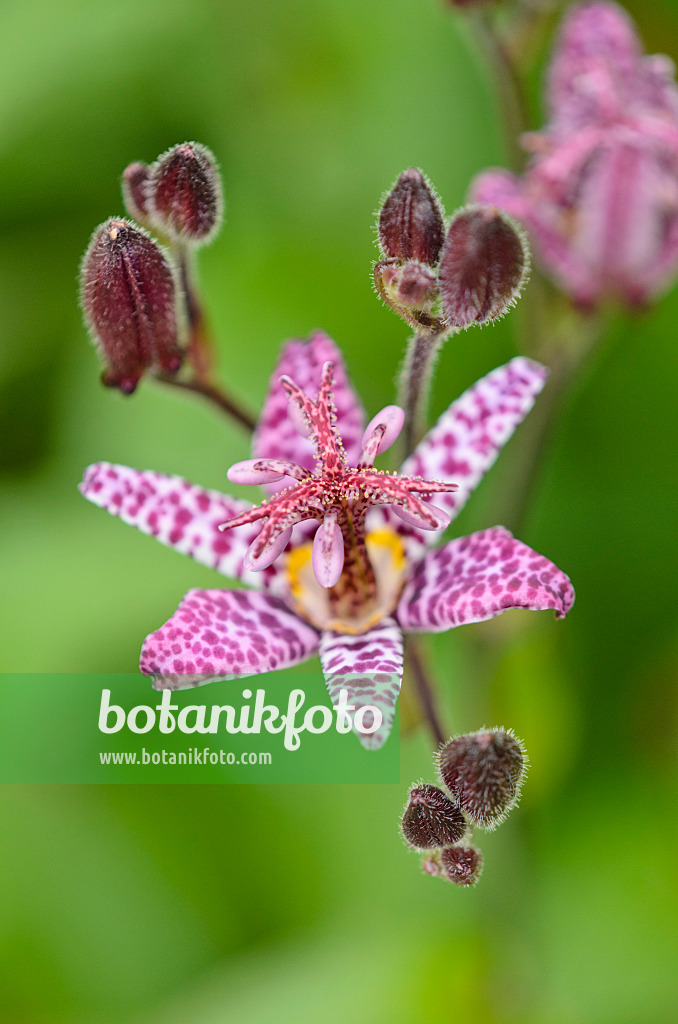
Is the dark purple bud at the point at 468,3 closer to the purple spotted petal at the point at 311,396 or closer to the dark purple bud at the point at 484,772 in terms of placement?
the purple spotted petal at the point at 311,396

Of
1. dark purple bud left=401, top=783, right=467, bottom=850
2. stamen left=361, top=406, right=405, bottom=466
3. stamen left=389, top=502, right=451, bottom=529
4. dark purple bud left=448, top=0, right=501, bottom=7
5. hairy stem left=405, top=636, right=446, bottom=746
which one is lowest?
dark purple bud left=401, top=783, right=467, bottom=850

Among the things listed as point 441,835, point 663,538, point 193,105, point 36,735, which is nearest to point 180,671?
point 441,835

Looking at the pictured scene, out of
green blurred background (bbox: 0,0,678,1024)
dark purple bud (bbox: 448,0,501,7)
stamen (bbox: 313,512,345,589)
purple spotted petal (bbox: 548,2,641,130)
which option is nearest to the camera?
stamen (bbox: 313,512,345,589)

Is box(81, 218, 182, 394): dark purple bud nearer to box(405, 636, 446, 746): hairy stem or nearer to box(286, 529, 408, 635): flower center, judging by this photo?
box(286, 529, 408, 635): flower center

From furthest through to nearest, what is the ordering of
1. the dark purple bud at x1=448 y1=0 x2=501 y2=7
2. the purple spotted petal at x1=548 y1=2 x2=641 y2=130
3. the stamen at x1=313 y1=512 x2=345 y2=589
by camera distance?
1. the purple spotted petal at x1=548 y1=2 x2=641 y2=130
2. the dark purple bud at x1=448 y1=0 x2=501 y2=7
3. the stamen at x1=313 y1=512 x2=345 y2=589

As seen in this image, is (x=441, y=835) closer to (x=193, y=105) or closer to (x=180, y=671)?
(x=180, y=671)

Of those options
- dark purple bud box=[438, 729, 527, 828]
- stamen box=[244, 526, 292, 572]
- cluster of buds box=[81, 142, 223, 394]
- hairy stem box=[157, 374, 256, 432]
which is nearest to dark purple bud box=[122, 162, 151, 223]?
cluster of buds box=[81, 142, 223, 394]

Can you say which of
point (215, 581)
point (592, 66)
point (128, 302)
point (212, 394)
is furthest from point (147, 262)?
point (592, 66)

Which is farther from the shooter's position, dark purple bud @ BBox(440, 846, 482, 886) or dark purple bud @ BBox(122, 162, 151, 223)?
dark purple bud @ BBox(122, 162, 151, 223)
